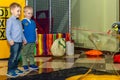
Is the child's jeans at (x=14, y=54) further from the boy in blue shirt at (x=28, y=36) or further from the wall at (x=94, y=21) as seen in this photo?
the wall at (x=94, y=21)

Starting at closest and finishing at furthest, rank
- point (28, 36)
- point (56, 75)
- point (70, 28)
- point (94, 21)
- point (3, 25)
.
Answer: point (56, 75), point (28, 36), point (3, 25), point (70, 28), point (94, 21)

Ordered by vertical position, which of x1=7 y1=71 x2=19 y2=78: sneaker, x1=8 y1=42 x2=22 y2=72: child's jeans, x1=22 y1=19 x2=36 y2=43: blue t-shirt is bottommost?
x1=7 y1=71 x2=19 y2=78: sneaker

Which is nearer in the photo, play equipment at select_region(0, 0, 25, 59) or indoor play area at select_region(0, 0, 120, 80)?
play equipment at select_region(0, 0, 25, 59)

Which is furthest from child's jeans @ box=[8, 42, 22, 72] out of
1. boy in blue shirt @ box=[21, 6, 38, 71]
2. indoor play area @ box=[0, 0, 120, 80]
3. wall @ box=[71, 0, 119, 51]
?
wall @ box=[71, 0, 119, 51]

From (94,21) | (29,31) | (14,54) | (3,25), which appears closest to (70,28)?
(94,21)

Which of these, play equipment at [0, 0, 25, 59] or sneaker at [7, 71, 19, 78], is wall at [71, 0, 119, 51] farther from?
sneaker at [7, 71, 19, 78]

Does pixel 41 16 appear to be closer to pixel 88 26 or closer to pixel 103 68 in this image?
pixel 88 26

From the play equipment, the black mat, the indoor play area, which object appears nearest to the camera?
the black mat

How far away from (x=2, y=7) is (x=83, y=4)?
1.52 metres

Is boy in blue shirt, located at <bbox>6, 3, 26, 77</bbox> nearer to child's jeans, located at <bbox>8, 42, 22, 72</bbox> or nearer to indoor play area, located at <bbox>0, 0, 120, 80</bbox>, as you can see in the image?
child's jeans, located at <bbox>8, 42, 22, 72</bbox>

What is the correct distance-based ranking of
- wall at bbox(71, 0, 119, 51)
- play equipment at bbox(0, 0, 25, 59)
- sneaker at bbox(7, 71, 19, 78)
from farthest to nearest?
wall at bbox(71, 0, 119, 51)
play equipment at bbox(0, 0, 25, 59)
sneaker at bbox(7, 71, 19, 78)

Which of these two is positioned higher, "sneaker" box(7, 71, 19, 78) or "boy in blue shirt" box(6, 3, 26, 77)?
"boy in blue shirt" box(6, 3, 26, 77)

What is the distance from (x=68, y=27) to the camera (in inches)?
157

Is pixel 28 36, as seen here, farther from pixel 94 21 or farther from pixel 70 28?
pixel 94 21
